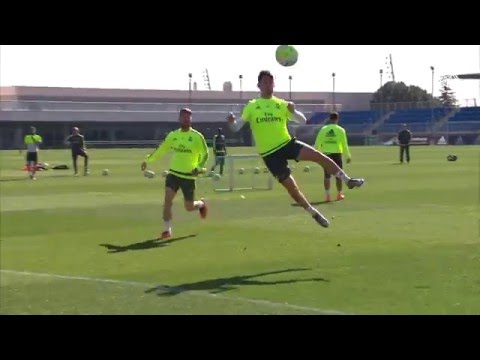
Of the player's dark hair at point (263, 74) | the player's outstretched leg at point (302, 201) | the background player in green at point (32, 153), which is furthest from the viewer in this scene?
the background player in green at point (32, 153)

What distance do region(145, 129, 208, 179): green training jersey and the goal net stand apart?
9.12 metres

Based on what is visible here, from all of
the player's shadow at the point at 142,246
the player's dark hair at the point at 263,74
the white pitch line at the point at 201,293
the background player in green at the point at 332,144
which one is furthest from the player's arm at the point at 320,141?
the white pitch line at the point at 201,293

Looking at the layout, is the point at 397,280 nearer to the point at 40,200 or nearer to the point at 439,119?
the point at 40,200

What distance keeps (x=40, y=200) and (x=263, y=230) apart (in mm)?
9399

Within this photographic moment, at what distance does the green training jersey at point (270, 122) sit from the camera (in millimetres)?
12031

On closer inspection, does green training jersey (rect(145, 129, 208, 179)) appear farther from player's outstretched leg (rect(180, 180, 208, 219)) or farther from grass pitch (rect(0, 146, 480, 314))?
grass pitch (rect(0, 146, 480, 314))

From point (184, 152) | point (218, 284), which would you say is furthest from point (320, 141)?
point (218, 284)

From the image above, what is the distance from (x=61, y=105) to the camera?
8950cm

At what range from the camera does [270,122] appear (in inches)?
475

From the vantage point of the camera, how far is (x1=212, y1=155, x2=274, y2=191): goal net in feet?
86.6

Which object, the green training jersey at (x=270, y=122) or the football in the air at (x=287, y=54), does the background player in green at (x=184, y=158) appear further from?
the football in the air at (x=287, y=54)

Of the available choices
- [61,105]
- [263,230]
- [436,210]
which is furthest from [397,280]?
[61,105]

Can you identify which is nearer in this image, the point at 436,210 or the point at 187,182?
the point at 187,182

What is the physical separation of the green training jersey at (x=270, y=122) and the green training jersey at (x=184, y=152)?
3115mm
